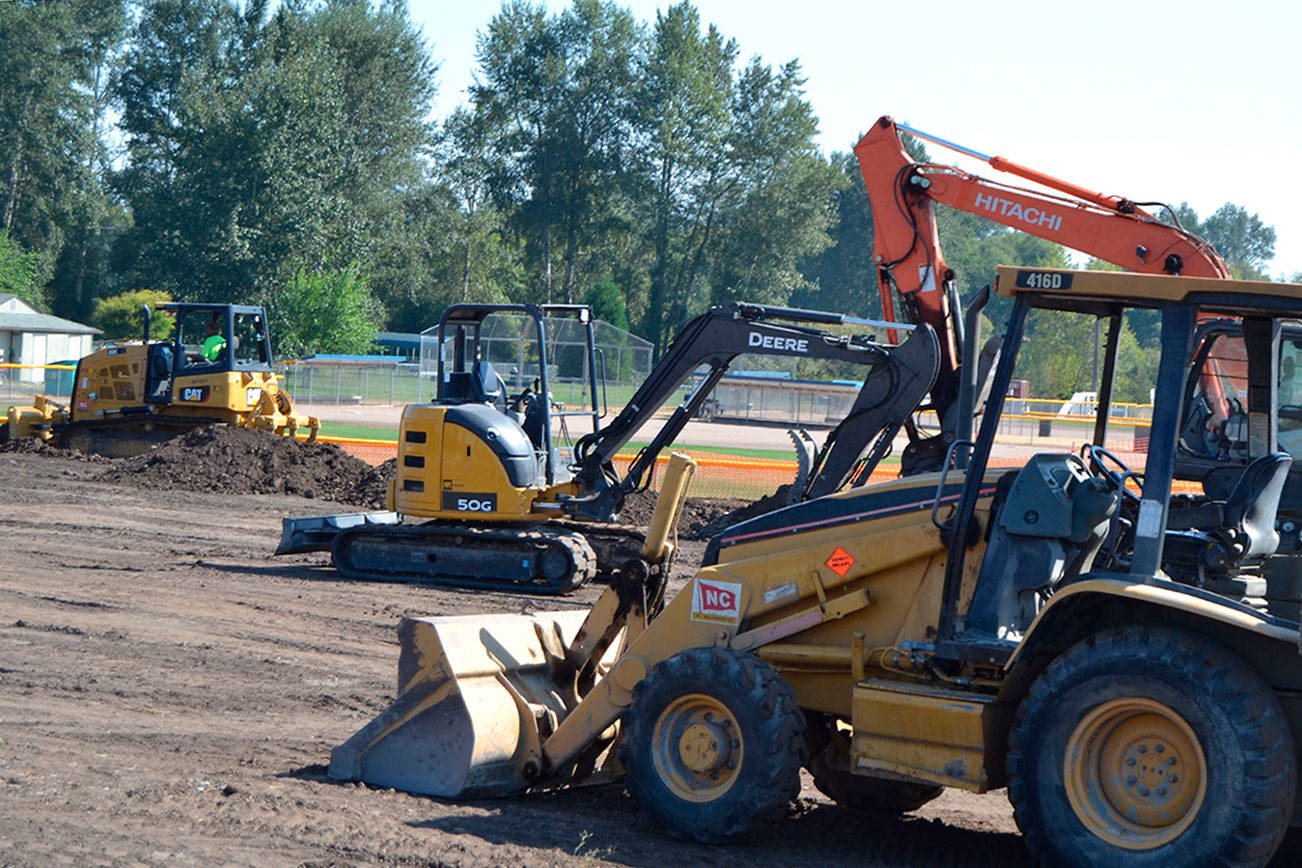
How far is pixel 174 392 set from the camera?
75.3ft

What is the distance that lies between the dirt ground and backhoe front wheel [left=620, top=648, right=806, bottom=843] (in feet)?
0.58

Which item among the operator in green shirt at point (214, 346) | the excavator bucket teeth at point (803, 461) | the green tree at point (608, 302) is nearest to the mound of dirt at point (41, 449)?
the operator in green shirt at point (214, 346)

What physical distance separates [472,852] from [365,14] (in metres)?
65.0

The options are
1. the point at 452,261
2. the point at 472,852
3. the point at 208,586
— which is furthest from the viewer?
the point at 452,261

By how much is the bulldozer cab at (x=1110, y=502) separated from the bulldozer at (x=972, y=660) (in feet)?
0.04

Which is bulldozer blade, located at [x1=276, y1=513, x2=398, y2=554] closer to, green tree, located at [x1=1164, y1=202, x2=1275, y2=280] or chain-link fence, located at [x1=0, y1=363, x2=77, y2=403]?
chain-link fence, located at [x1=0, y1=363, x2=77, y2=403]

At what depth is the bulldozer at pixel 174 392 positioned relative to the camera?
2278 centimetres

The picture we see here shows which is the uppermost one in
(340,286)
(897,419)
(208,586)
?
(340,286)

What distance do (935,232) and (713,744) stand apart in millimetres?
8030

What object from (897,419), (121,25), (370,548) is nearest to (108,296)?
(121,25)

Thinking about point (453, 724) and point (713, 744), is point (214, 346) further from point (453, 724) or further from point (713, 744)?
point (713, 744)

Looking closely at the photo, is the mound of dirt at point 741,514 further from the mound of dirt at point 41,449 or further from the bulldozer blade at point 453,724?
the mound of dirt at point 41,449

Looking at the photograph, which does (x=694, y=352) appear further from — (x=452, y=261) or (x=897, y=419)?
(x=452, y=261)

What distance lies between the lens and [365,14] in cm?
6581
